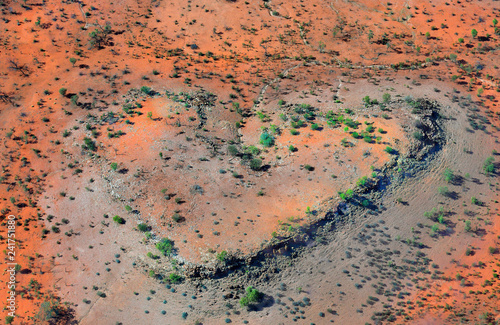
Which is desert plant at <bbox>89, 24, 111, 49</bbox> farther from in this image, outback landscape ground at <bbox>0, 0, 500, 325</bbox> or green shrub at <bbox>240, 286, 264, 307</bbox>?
green shrub at <bbox>240, 286, 264, 307</bbox>

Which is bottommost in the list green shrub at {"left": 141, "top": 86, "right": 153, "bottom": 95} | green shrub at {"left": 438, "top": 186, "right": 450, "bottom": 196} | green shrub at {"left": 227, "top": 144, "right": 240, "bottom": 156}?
green shrub at {"left": 227, "top": 144, "right": 240, "bottom": 156}

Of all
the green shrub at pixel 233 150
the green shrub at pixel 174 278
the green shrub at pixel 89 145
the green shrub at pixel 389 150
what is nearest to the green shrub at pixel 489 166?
the green shrub at pixel 389 150

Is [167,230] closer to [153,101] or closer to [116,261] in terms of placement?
[116,261]

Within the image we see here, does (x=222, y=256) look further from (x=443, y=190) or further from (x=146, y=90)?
(x=146, y=90)

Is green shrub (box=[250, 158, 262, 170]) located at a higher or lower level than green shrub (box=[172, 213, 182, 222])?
higher

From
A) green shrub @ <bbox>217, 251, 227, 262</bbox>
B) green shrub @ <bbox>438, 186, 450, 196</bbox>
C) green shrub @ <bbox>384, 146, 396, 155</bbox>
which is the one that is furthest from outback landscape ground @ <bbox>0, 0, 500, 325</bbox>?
green shrub @ <bbox>217, 251, 227, 262</bbox>

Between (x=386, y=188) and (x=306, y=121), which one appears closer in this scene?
(x=386, y=188)

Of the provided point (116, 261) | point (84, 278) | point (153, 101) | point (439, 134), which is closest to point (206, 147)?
point (153, 101)

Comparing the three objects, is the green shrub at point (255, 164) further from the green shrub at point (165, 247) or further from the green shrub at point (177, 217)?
the green shrub at point (165, 247)
